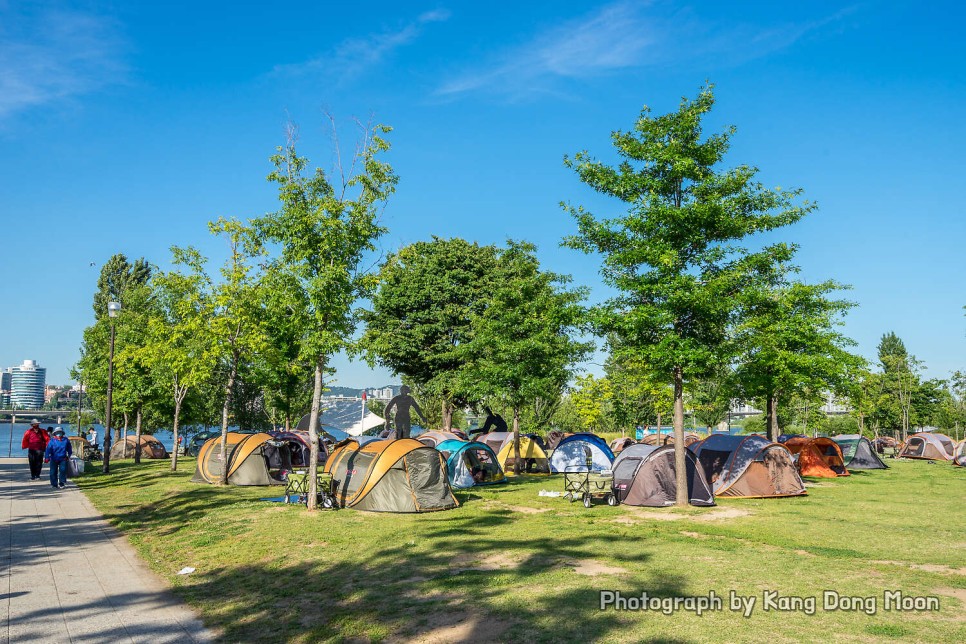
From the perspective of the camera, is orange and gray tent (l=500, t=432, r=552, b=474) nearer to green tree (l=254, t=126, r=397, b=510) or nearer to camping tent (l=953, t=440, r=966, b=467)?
green tree (l=254, t=126, r=397, b=510)

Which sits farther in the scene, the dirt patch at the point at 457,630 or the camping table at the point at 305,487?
the camping table at the point at 305,487

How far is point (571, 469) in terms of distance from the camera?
2767 centimetres

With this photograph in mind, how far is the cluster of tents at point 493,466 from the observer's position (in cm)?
1645

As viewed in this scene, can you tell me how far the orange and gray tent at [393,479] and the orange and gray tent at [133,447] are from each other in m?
26.1

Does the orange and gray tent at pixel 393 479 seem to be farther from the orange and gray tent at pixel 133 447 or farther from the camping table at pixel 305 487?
the orange and gray tent at pixel 133 447

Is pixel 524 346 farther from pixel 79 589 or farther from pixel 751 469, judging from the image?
pixel 79 589

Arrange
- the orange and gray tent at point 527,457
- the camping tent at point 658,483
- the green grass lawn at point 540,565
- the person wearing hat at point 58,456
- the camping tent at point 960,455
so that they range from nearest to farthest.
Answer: the green grass lawn at point 540,565 < the camping tent at point 658,483 < the person wearing hat at point 58,456 < the orange and gray tent at point 527,457 < the camping tent at point 960,455

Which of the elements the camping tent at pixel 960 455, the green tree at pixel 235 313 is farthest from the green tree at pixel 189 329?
the camping tent at pixel 960 455

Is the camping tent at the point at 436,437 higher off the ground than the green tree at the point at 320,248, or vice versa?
the green tree at the point at 320,248

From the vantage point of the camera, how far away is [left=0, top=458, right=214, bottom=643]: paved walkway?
7.52m

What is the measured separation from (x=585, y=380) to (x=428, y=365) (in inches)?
421

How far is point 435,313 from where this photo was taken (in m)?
39.5

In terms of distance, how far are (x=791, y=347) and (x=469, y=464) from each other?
15014 mm

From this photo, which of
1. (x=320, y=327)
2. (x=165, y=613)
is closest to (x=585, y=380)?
(x=320, y=327)
